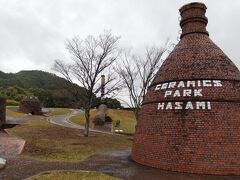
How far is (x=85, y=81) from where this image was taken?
2661cm

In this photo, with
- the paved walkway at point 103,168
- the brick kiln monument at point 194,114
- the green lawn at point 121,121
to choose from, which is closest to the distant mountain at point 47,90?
the green lawn at point 121,121

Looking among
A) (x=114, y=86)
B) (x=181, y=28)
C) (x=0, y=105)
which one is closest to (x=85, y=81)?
(x=114, y=86)

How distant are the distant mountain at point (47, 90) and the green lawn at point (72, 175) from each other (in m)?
17.5

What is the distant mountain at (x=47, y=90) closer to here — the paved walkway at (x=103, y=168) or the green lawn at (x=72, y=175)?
the paved walkway at (x=103, y=168)

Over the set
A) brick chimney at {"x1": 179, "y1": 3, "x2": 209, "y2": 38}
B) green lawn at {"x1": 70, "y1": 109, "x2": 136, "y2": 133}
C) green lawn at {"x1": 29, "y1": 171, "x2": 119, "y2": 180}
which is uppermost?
brick chimney at {"x1": 179, "y1": 3, "x2": 209, "y2": 38}

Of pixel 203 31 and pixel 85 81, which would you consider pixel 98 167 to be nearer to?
pixel 203 31

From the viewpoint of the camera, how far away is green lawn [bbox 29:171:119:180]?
968cm

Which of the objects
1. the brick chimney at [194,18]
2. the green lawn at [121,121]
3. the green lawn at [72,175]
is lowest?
the green lawn at [72,175]

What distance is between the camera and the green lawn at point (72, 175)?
968 cm

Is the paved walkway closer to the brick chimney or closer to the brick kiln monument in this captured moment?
the brick kiln monument

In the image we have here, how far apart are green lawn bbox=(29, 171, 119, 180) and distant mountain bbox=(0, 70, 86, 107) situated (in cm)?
1752

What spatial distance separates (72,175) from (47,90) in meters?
78.9

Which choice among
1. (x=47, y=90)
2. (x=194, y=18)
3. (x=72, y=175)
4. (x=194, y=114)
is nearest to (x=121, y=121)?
(x=194, y=18)

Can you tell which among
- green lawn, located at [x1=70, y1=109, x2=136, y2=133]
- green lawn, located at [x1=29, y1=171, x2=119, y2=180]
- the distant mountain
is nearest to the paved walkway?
green lawn, located at [x1=29, y1=171, x2=119, y2=180]
